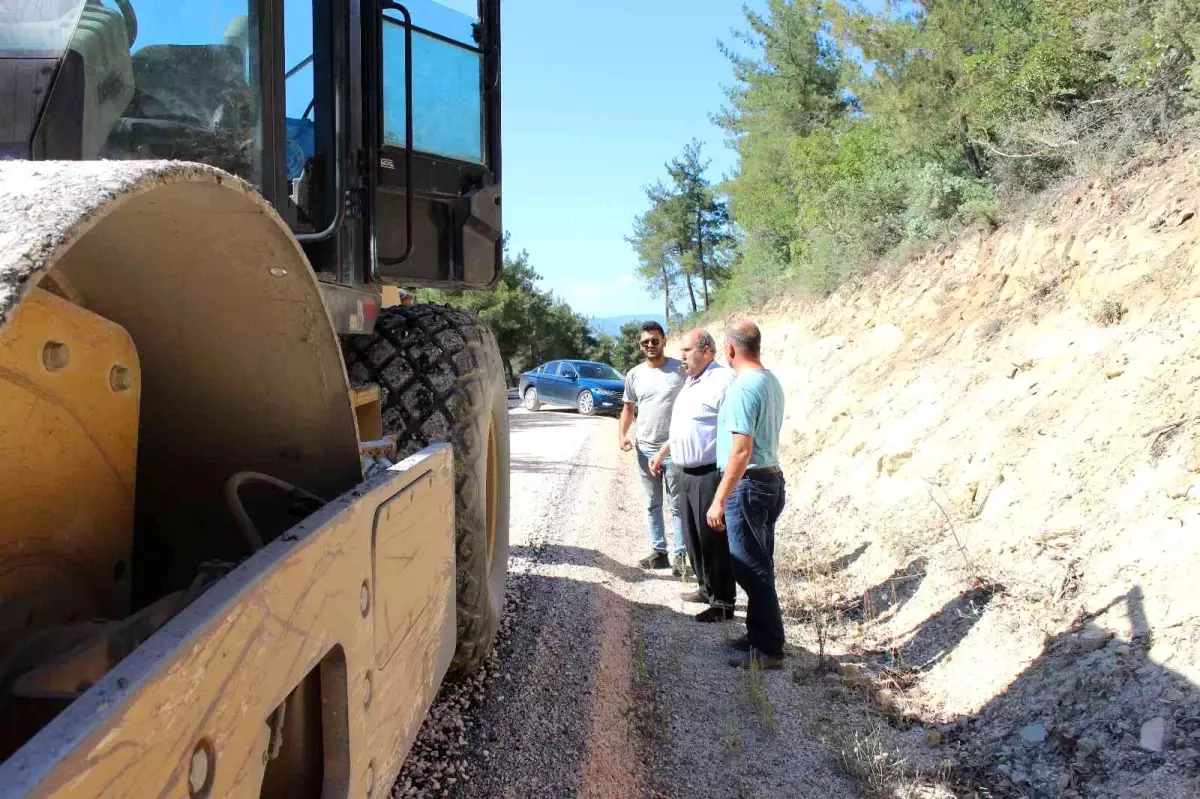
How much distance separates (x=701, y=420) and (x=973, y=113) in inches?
332

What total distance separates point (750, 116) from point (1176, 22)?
23.3 m

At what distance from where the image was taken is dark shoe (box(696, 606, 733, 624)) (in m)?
5.66

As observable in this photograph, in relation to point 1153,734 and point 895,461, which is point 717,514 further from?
point 895,461

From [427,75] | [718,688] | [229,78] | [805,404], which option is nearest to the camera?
[229,78]

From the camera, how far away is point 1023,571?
5.00 m

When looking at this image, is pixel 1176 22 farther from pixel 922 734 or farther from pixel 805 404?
pixel 922 734

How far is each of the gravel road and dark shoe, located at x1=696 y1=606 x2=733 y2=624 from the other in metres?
0.08

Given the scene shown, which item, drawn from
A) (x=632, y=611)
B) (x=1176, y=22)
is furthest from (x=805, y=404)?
(x=632, y=611)

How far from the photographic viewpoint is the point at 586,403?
77.8 feet

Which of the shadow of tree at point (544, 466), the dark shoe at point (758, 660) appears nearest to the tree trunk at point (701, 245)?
the shadow of tree at point (544, 466)

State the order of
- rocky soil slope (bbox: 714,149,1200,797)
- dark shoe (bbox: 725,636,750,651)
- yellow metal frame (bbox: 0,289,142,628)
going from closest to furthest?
yellow metal frame (bbox: 0,289,142,628) < rocky soil slope (bbox: 714,149,1200,797) < dark shoe (bbox: 725,636,750,651)

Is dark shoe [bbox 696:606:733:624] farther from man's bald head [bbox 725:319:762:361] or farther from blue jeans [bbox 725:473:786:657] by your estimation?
man's bald head [bbox 725:319:762:361]

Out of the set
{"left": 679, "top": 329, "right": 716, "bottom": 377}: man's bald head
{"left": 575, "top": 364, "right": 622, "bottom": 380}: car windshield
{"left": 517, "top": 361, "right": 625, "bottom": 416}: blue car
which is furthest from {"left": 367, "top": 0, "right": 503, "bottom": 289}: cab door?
{"left": 575, "top": 364, "right": 622, "bottom": 380}: car windshield

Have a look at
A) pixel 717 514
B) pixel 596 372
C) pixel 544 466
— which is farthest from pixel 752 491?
pixel 596 372
